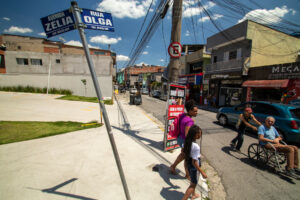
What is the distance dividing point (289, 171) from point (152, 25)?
7.80m

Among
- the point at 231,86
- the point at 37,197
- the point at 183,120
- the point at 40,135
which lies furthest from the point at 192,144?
the point at 231,86

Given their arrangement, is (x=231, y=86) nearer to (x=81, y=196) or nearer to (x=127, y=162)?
(x=127, y=162)

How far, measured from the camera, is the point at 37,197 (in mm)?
2338

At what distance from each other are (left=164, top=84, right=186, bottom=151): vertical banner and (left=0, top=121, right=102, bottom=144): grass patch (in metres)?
3.88

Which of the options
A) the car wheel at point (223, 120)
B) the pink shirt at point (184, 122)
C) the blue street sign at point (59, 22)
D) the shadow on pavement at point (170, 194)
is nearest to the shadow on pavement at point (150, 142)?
the shadow on pavement at point (170, 194)

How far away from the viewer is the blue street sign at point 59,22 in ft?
5.45

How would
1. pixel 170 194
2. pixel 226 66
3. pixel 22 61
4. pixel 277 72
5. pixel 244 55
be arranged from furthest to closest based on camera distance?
pixel 22 61 < pixel 226 66 < pixel 244 55 < pixel 277 72 < pixel 170 194

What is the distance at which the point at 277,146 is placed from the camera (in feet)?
10.9

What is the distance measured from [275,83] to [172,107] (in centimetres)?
1148

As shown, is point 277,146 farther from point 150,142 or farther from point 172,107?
point 150,142

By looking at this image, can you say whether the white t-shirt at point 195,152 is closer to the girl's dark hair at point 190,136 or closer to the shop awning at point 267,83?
the girl's dark hair at point 190,136

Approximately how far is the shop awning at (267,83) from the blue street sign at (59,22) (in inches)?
542

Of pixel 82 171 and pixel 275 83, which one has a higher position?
pixel 275 83

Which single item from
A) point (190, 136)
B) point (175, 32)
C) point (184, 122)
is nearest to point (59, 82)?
point (175, 32)
